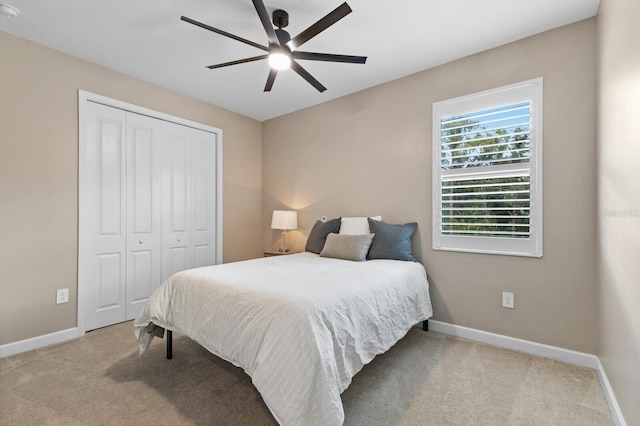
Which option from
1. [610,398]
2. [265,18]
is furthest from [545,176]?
[265,18]

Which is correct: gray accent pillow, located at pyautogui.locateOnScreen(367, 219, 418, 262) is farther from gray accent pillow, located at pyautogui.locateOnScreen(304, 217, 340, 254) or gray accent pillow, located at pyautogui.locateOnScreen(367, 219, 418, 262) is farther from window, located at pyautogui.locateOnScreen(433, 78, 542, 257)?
gray accent pillow, located at pyautogui.locateOnScreen(304, 217, 340, 254)

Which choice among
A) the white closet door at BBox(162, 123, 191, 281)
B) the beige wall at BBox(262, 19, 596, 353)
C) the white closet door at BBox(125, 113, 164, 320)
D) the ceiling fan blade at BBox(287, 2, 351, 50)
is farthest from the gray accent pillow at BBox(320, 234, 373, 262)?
the white closet door at BBox(125, 113, 164, 320)

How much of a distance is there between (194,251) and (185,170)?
3.41 ft

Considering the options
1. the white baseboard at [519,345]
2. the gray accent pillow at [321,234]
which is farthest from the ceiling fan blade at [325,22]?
the white baseboard at [519,345]

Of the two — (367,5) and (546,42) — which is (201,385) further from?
(546,42)

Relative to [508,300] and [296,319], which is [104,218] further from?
[508,300]

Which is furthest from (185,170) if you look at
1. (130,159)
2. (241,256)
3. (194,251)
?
(241,256)

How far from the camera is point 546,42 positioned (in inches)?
93.6

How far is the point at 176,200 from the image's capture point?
3.64m

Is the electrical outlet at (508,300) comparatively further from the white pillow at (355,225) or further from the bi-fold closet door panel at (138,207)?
the bi-fold closet door panel at (138,207)

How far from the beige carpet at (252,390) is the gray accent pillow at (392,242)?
817mm

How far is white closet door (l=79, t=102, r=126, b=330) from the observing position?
289cm

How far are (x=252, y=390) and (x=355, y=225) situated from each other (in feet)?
6.12

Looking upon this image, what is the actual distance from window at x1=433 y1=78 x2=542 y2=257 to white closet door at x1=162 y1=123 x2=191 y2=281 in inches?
115
